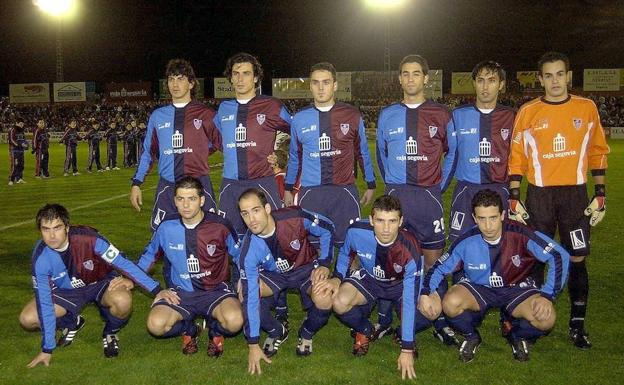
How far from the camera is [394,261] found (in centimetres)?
456

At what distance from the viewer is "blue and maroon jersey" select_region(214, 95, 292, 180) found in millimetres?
5480

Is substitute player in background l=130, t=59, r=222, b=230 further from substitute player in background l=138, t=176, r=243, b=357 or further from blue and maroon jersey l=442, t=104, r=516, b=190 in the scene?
blue and maroon jersey l=442, t=104, r=516, b=190

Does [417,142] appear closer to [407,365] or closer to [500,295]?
[500,295]

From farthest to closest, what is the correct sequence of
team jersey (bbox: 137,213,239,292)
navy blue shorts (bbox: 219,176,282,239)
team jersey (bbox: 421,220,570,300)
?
navy blue shorts (bbox: 219,176,282,239), team jersey (bbox: 137,213,239,292), team jersey (bbox: 421,220,570,300)

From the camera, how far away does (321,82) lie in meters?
5.30

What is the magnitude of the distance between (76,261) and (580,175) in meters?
3.93

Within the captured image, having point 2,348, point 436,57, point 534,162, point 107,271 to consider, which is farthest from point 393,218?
point 436,57

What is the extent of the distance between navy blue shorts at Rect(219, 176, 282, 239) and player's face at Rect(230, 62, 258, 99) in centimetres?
77

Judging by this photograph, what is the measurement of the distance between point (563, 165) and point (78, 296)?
3.89 m

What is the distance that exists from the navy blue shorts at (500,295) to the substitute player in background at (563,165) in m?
0.52

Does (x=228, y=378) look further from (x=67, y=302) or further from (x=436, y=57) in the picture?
(x=436, y=57)

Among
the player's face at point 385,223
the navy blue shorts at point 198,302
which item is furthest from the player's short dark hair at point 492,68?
the navy blue shorts at point 198,302

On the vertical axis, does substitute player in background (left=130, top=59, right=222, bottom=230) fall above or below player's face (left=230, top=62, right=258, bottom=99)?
below

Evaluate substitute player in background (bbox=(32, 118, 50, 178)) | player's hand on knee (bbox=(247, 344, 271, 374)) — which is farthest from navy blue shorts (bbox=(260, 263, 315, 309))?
substitute player in background (bbox=(32, 118, 50, 178))
